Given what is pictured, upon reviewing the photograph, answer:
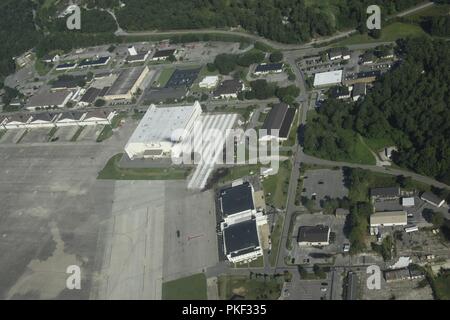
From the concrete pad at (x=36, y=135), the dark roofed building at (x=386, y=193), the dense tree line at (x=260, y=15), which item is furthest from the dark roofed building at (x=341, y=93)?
the concrete pad at (x=36, y=135)

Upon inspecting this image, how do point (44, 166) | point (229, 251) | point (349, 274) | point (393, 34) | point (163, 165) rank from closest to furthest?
point (349, 274) < point (229, 251) < point (163, 165) < point (44, 166) < point (393, 34)

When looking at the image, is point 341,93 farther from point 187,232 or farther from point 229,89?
point 187,232

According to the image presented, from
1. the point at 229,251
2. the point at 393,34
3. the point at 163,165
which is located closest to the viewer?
the point at 229,251

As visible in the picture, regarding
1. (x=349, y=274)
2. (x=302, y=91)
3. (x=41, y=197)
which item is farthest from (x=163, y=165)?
(x=349, y=274)

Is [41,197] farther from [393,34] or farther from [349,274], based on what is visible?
[393,34]

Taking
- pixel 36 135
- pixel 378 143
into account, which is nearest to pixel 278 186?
pixel 378 143

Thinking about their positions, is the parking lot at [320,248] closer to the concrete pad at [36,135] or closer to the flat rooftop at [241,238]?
the flat rooftop at [241,238]

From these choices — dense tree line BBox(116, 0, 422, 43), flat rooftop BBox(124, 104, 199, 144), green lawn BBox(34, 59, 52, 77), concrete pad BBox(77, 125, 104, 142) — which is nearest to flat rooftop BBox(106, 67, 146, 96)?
concrete pad BBox(77, 125, 104, 142)
